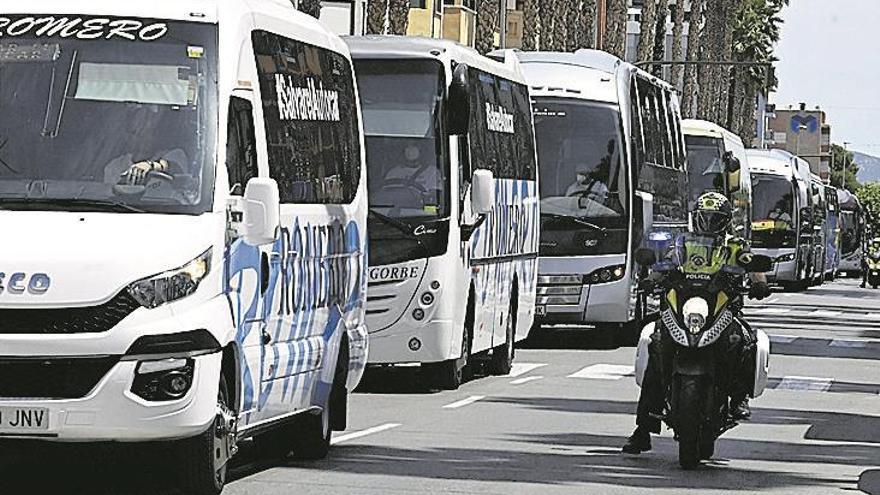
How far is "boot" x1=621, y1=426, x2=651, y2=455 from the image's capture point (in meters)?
15.0

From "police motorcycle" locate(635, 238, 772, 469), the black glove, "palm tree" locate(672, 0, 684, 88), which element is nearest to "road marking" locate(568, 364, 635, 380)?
the black glove

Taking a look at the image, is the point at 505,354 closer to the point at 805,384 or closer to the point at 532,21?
the point at 805,384

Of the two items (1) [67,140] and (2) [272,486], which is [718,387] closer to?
(2) [272,486]

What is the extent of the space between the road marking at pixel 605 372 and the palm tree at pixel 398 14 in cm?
1896

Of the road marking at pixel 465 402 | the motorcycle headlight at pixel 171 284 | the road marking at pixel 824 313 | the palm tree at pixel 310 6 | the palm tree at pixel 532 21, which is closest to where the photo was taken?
the motorcycle headlight at pixel 171 284

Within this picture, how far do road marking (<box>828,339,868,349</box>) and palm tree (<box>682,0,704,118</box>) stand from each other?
43.2 metres

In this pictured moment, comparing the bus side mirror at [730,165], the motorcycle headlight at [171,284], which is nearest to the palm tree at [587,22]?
the bus side mirror at [730,165]

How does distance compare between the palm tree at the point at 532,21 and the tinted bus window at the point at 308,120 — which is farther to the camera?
the palm tree at the point at 532,21

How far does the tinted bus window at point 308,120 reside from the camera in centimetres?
1281

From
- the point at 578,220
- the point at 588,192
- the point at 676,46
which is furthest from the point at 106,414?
the point at 676,46

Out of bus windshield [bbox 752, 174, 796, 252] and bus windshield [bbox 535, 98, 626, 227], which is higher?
bus windshield [bbox 535, 98, 626, 227]

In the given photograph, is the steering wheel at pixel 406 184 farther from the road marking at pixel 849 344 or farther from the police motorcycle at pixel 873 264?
the police motorcycle at pixel 873 264

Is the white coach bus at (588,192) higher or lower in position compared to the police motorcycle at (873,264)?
higher

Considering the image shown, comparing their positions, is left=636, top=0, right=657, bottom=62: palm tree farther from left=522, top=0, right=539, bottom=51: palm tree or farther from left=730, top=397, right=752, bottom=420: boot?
left=730, top=397, right=752, bottom=420: boot
